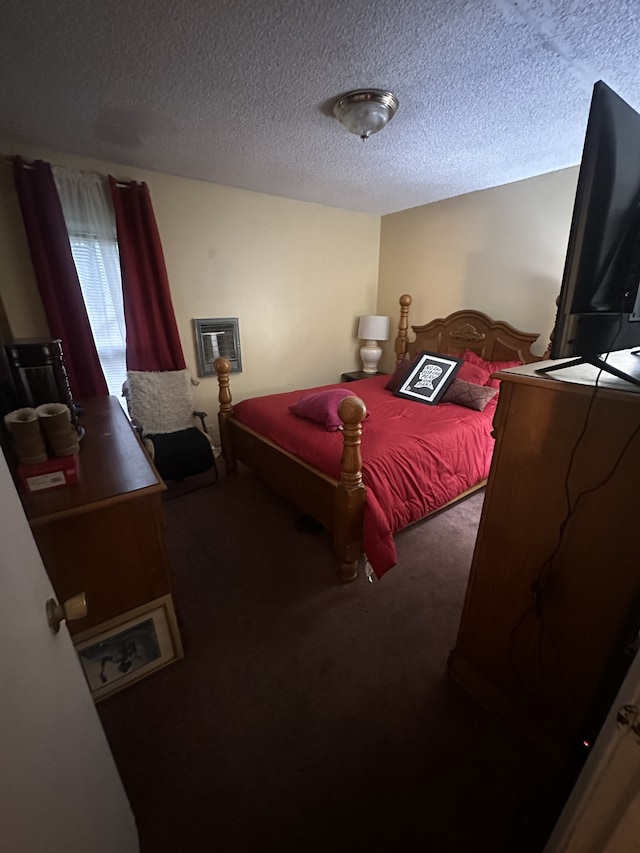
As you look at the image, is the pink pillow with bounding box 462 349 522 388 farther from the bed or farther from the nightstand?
the nightstand

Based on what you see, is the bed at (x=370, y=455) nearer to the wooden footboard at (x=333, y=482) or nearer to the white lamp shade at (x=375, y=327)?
the wooden footboard at (x=333, y=482)

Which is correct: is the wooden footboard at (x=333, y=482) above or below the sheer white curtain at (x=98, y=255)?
below

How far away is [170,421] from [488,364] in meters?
2.84

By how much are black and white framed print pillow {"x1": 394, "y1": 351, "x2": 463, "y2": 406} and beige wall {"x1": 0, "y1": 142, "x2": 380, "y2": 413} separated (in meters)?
1.30

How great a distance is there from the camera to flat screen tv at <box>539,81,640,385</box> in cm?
74

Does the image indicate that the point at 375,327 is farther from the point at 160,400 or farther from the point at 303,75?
the point at 303,75

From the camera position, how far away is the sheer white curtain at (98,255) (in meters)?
2.36

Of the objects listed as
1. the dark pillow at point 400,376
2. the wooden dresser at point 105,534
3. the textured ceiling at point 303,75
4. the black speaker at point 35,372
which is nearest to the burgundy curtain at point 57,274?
the textured ceiling at point 303,75

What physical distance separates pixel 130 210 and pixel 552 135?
111 inches

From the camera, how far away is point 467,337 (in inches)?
130

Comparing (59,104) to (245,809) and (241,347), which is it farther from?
(245,809)

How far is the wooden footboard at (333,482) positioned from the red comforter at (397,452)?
0.06 m

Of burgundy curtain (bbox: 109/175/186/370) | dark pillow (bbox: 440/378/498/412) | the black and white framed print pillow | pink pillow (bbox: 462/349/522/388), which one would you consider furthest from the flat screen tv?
burgundy curtain (bbox: 109/175/186/370)

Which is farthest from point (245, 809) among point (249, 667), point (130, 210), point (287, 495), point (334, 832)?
point (130, 210)
